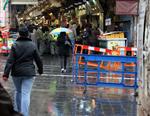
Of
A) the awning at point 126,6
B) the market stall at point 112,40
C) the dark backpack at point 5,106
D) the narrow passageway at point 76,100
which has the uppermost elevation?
the awning at point 126,6

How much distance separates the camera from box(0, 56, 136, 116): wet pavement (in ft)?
34.7

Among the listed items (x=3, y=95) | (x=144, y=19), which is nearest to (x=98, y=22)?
(x=144, y=19)

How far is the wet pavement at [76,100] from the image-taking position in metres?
10.6

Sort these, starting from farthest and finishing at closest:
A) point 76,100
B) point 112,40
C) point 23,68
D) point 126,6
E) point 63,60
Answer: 1. point 112,40
2. point 63,60
3. point 126,6
4. point 76,100
5. point 23,68

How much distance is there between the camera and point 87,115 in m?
10.2

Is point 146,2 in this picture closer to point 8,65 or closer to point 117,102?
point 8,65

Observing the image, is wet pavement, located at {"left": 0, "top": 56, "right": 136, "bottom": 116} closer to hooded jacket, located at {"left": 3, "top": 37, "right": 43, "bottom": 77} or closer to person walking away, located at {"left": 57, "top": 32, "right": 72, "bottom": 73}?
hooded jacket, located at {"left": 3, "top": 37, "right": 43, "bottom": 77}

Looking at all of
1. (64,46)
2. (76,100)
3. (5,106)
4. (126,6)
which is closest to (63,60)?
(64,46)

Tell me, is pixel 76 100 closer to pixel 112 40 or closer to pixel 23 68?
pixel 23 68

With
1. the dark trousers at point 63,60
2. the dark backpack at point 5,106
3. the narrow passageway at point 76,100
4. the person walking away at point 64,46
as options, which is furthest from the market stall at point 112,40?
the dark backpack at point 5,106

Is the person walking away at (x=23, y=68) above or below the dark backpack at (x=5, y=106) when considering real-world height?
below

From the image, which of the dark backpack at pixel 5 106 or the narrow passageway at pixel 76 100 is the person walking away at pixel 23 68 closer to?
the narrow passageway at pixel 76 100

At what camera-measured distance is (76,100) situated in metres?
12.1

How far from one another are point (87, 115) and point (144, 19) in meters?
4.72
